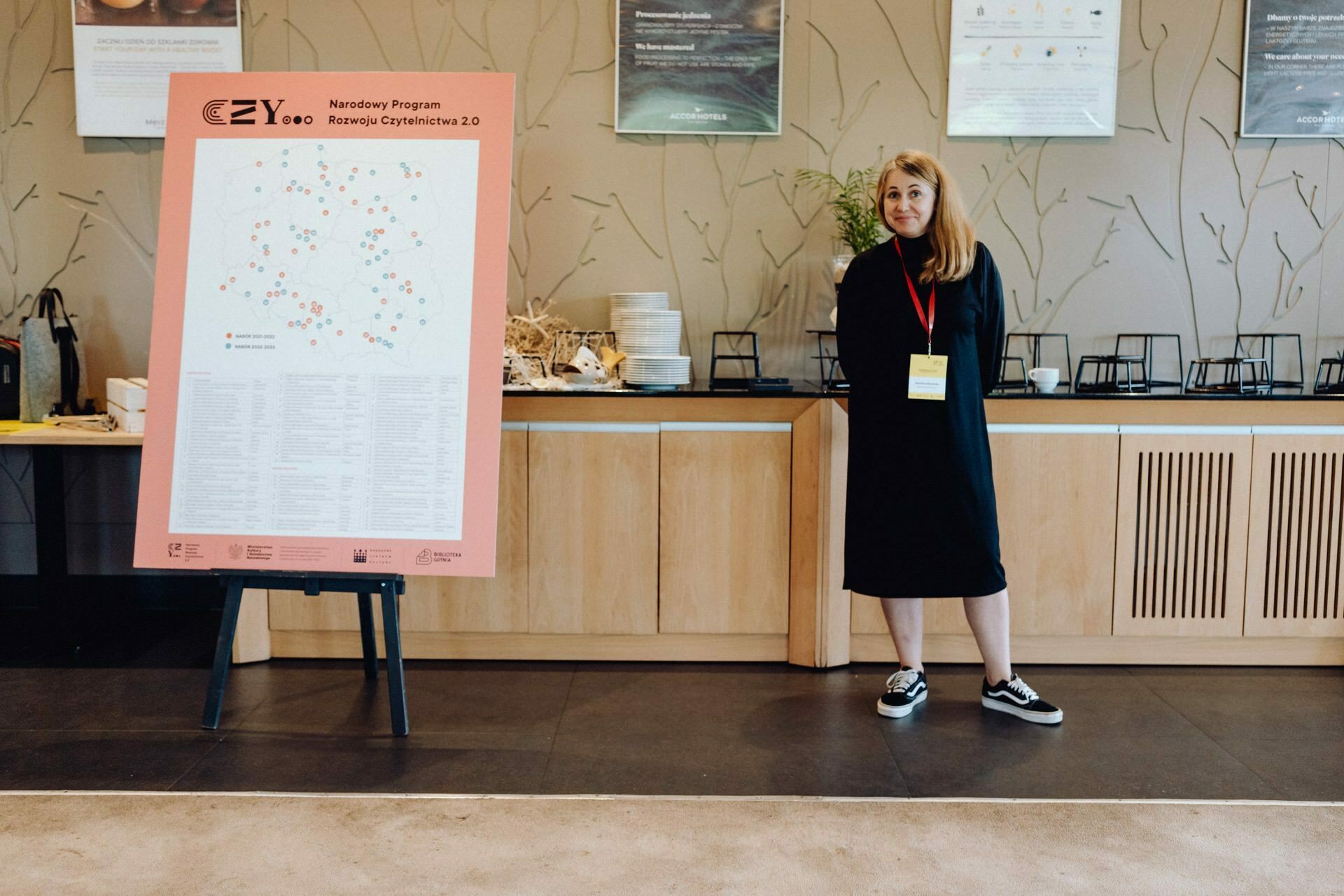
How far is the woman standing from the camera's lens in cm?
295

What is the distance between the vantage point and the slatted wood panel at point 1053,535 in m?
3.53

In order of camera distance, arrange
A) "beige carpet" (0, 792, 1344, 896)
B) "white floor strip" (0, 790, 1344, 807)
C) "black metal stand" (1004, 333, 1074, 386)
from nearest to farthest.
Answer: "beige carpet" (0, 792, 1344, 896) → "white floor strip" (0, 790, 1344, 807) → "black metal stand" (1004, 333, 1074, 386)

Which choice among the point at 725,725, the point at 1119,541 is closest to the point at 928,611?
the point at 1119,541

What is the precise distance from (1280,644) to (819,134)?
2.64m

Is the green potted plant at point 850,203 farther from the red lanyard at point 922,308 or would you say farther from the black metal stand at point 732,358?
the red lanyard at point 922,308

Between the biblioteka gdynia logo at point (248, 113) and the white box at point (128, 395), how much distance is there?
3.94ft

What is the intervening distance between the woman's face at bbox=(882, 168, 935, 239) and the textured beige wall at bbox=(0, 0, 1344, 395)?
1264 mm

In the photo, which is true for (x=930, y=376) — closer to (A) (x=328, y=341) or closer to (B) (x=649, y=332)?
(B) (x=649, y=332)

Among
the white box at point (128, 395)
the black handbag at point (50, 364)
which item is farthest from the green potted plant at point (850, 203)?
the black handbag at point (50, 364)

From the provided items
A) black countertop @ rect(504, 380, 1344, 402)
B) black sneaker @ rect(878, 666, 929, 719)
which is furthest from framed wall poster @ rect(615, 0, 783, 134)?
black sneaker @ rect(878, 666, 929, 719)

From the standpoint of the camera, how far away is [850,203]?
13.4 ft

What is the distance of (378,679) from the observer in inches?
134

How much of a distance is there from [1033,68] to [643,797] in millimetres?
3330

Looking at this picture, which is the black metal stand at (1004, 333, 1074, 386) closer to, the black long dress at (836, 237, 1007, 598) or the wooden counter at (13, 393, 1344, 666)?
the wooden counter at (13, 393, 1344, 666)
